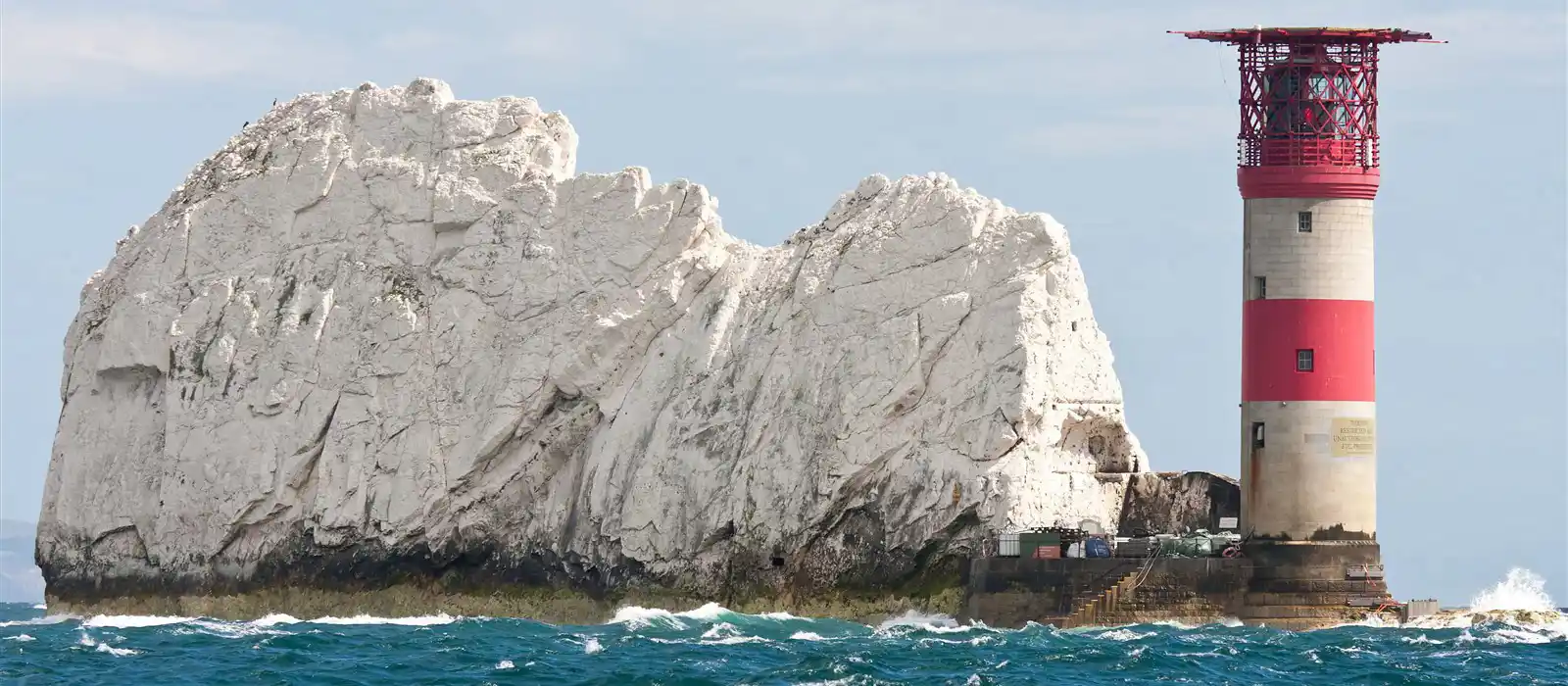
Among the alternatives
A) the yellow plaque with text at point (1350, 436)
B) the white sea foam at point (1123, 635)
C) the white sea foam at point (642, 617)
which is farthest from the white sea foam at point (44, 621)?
the yellow plaque with text at point (1350, 436)

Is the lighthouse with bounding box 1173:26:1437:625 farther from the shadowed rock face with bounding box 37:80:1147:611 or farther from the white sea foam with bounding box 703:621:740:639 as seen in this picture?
the white sea foam with bounding box 703:621:740:639

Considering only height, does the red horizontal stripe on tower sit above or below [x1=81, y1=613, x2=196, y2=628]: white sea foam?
above

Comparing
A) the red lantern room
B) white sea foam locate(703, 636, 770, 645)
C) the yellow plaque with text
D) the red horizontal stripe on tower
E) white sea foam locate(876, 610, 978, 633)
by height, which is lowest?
white sea foam locate(703, 636, 770, 645)

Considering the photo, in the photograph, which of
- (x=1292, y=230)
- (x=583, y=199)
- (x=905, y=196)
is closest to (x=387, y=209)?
(x=583, y=199)

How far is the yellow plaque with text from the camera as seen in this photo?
271 ft

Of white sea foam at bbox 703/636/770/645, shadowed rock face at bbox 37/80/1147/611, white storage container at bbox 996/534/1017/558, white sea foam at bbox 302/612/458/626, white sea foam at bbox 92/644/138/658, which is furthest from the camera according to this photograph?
white sea foam at bbox 302/612/458/626

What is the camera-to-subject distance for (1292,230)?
8225cm

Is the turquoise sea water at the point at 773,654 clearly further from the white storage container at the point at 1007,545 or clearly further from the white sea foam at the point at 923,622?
the white storage container at the point at 1007,545

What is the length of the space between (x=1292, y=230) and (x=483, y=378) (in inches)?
922

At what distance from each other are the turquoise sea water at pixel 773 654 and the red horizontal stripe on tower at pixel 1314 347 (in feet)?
19.2

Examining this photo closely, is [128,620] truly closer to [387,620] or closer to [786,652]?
[387,620]

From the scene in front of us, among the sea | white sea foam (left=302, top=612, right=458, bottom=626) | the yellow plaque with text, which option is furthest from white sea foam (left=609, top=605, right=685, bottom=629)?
the yellow plaque with text

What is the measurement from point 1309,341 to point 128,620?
3339 cm

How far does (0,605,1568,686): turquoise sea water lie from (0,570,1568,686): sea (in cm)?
7
